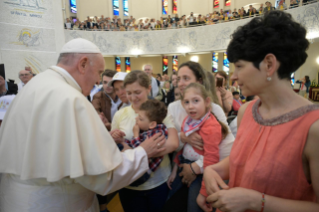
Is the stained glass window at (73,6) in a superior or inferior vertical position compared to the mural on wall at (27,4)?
superior

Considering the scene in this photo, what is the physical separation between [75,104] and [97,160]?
40 centimetres

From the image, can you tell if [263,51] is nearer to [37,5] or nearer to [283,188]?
[283,188]

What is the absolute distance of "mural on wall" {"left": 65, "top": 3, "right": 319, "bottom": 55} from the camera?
49.8ft

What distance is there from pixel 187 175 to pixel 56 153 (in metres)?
1.14

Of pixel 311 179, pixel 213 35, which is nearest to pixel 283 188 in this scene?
pixel 311 179

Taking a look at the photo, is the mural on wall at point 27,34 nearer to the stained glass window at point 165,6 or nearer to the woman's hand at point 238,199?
the woman's hand at point 238,199

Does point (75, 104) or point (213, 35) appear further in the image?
point (213, 35)

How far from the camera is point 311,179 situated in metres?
0.95

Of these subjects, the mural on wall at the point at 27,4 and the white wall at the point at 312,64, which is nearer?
the mural on wall at the point at 27,4

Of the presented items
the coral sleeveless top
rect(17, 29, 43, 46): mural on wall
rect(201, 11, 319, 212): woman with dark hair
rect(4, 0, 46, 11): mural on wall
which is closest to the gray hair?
rect(201, 11, 319, 212): woman with dark hair

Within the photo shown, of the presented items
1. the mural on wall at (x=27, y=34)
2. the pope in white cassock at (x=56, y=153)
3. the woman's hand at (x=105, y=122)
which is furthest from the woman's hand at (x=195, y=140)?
the mural on wall at (x=27, y=34)

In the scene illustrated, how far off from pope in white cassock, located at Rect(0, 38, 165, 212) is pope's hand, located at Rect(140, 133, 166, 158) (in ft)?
0.24

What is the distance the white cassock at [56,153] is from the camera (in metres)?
1.22

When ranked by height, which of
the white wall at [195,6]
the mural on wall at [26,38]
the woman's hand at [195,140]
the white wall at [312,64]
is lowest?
the woman's hand at [195,140]
